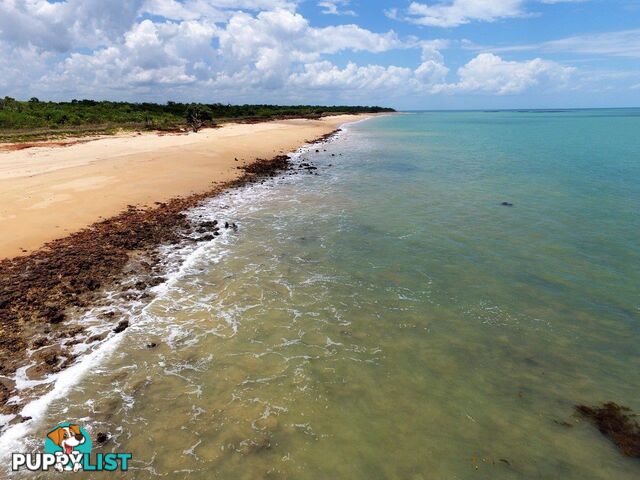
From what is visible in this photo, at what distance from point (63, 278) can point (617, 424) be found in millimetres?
15196

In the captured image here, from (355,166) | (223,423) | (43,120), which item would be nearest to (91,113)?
(43,120)

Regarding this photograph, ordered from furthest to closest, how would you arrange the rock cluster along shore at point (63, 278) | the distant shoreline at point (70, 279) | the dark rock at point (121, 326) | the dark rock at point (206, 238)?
1. the dark rock at point (206, 238)
2. the dark rock at point (121, 326)
3. the rock cluster along shore at point (63, 278)
4. the distant shoreline at point (70, 279)

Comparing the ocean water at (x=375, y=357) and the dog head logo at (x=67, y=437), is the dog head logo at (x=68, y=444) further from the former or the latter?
the ocean water at (x=375, y=357)

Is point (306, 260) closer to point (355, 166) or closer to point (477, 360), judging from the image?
point (477, 360)

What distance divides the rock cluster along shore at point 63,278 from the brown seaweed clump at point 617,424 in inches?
443

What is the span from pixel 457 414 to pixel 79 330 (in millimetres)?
9556

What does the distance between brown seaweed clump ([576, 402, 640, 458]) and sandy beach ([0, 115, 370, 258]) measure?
696 inches

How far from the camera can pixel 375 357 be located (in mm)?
9398

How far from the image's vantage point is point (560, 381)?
860cm

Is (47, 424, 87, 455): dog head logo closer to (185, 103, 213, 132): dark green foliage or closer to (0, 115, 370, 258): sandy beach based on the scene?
(0, 115, 370, 258): sandy beach

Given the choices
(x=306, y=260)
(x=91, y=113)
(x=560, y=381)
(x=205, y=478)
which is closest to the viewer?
(x=205, y=478)

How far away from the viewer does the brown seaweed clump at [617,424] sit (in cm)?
702

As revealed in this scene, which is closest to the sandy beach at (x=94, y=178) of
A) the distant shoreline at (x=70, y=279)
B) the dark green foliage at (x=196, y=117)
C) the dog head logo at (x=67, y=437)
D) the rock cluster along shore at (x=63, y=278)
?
the distant shoreline at (x=70, y=279)

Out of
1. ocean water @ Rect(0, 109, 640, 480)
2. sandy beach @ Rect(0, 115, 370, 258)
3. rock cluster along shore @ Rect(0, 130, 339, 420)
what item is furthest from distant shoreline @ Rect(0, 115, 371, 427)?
sandy beach @ Rect(0, 115, 370, 258)
